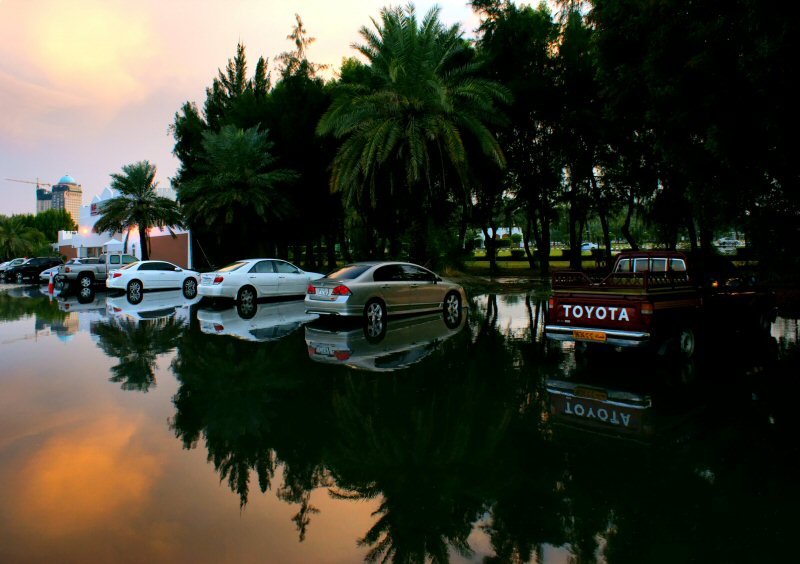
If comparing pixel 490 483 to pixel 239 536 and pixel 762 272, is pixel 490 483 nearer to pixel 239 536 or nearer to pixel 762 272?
pixel 239 536

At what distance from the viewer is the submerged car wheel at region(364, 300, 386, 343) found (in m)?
12.9

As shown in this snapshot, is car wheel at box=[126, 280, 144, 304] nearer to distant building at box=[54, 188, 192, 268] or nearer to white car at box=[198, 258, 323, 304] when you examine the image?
white car at box=[198, 258, 323, 304]

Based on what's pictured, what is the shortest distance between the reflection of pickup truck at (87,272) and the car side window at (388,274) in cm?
1900

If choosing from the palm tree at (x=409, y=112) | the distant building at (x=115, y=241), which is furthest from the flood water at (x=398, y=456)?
the distant building at (x=115, y=241)

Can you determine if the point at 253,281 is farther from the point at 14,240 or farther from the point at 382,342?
the point at 14,240

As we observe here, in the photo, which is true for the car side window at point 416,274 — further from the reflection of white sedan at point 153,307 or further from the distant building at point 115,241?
the distant building at point 115,241

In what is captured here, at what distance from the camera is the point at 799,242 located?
36.2 feet

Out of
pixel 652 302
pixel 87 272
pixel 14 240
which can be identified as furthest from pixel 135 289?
pixel 14 240

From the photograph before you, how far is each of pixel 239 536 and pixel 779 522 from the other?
12.1ft

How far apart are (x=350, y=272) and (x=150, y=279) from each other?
43.5 feet

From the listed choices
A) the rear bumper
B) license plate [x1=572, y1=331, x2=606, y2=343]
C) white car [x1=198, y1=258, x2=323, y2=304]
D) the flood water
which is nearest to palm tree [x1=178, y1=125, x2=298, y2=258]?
white car [x1=198, y1=258, x2=323, y2=304]

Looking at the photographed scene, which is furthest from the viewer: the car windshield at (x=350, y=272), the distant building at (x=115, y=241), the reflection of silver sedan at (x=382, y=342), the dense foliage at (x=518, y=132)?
the distant building at (x=115, y=241)

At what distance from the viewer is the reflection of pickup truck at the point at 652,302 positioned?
8.45 metres

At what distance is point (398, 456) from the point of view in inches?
200
